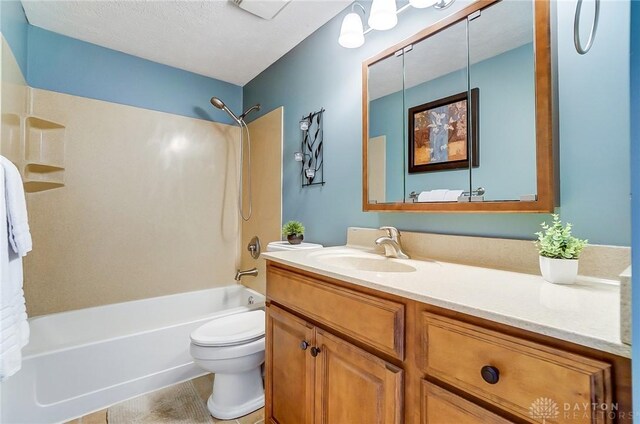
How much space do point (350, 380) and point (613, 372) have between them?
2.16ft

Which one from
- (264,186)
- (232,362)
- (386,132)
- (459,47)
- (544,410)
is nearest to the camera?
(544,410)

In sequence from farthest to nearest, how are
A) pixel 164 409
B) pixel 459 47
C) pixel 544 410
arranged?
pixel 164 409, pixel 459 47, pixel 544 410

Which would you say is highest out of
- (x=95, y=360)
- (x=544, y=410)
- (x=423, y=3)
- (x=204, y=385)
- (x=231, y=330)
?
(x=423, y=3)

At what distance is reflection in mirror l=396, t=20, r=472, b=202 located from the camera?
1112mm

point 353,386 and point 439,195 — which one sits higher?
point 439,195

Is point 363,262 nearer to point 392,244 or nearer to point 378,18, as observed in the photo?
point 392,244

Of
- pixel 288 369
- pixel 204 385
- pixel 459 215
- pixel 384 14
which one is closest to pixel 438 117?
pixel 459 215

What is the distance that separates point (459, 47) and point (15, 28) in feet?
7.96

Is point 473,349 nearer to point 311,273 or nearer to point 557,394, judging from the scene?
point 557,394

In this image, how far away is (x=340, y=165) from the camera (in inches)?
66.6

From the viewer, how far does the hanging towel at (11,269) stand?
97 cm

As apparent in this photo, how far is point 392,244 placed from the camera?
4.07ft

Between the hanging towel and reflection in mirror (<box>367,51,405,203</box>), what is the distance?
1.50 meters

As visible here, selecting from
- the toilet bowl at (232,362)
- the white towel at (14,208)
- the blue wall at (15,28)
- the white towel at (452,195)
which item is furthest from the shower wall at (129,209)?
the white towel at (452,195)
